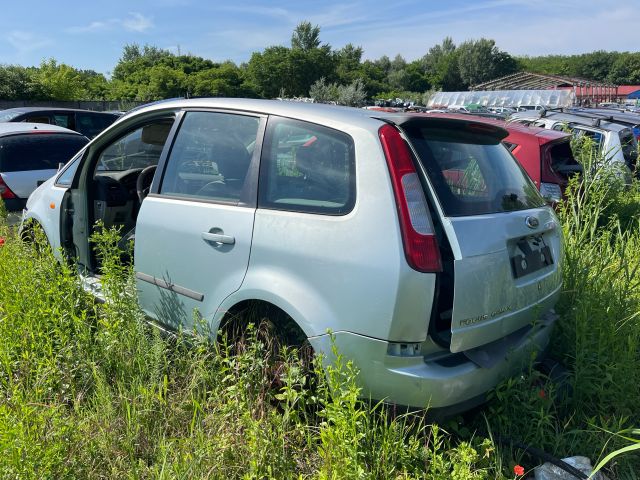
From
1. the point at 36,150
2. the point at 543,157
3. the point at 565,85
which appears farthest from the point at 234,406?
the point at 565,85

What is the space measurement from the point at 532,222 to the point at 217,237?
1.77 meters

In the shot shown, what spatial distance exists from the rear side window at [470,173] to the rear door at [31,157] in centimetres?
578

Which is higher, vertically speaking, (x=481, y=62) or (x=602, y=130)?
(x=481, y=62)

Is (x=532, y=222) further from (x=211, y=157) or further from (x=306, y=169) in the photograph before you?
(x=211, y=157)

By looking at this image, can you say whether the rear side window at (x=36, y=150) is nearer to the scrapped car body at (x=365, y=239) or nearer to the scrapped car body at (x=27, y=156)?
the scrapped car body at (x=27, y=156)

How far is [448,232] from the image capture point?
7.69 ft

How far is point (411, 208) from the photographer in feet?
7.58

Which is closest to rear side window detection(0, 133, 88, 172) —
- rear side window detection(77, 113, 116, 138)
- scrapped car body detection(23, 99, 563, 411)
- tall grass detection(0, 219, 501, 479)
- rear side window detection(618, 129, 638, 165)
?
tall grass detection(0, 219, 501, 479)

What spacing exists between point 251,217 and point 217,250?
1.02 ft

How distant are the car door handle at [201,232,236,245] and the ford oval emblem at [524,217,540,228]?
5.33 ft

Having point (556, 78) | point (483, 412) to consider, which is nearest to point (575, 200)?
point (483, 412)

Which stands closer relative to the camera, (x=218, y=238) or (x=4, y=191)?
(x=218, y=238)

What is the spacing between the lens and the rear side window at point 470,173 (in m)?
2.50

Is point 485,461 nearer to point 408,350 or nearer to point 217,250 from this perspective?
point 408,350
